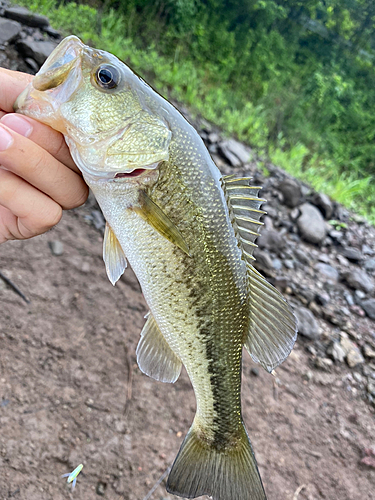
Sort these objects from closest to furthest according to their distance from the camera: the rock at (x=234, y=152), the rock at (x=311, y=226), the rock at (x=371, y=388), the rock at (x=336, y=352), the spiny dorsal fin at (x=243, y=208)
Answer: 1. the spiny dorsal fin at (x=243, y=208)
2. the rock at (x=371, y=388)
3. the rock at (x=336, y=352)
4. the rock at (x=311, y=226)
5. the rock at (x=234, y=152)

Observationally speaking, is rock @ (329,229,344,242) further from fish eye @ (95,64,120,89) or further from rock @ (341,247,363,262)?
fish eye @ (95,64,120,89)

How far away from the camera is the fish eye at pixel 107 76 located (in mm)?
1157

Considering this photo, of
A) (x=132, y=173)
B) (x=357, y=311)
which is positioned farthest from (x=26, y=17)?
(x=357, y=311)

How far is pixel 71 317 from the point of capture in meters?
2.69

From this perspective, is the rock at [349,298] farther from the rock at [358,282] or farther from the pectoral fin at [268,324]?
the pectoral fin at [268,324]

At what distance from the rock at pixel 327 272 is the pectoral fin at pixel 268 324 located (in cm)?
386

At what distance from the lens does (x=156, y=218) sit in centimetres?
121

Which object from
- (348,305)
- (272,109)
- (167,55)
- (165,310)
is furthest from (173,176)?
(272,109)

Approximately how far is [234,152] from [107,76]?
5.53 meters

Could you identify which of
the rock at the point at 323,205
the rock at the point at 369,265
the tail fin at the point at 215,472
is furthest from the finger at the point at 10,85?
the rock at the point at 323,205

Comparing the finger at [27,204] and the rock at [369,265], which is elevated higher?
the finger at [27,204]

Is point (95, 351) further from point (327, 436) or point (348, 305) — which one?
point (348, 305)

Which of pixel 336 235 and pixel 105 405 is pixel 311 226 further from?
pixel 105 405

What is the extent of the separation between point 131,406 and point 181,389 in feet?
1.52
